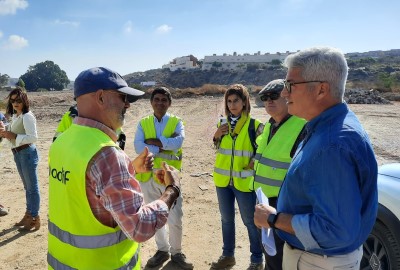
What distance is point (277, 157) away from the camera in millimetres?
3018

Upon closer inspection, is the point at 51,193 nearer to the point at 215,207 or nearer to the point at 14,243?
the point at 14,243

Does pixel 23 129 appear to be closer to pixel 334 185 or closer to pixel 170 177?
pixel 170 177

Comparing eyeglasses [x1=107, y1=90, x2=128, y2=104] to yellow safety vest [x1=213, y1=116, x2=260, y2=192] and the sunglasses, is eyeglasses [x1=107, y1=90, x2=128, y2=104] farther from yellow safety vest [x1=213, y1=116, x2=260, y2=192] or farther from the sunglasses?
yellow safety vest [x1=213, y1=116, x2=260, y2=192]

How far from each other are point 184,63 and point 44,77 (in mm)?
45345

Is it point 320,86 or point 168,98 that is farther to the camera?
point 168,98

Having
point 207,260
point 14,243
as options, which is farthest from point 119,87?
point 14,243

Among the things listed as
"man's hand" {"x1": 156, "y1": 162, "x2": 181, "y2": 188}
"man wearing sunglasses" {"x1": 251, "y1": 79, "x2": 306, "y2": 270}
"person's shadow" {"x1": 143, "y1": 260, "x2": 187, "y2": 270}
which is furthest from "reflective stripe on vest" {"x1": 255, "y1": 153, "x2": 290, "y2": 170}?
"person's shadow" {"x1": 143, "y1": 260, "x2": 187, "y2": 270}

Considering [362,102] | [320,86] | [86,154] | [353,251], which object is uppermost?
[320,86]

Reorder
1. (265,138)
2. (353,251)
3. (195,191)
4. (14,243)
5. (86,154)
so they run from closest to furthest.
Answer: (86,154) → (353,251) → (265,138) → (14,243) → (195,191)

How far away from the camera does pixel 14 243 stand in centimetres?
466

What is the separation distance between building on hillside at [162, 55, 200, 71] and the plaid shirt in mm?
109445

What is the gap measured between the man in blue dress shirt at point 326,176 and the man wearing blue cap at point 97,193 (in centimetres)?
77

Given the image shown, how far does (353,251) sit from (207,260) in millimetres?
2669

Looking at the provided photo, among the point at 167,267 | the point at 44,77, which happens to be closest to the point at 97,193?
the point at 167,267
